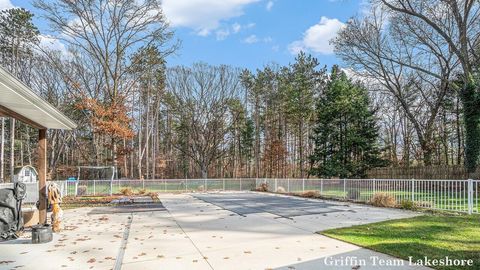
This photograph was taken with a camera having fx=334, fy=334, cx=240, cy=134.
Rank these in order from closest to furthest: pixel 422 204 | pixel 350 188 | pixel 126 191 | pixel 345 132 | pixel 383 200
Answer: pixel 422 204 → pixel 383 200 → pixel 350 188 → pixel 126 191 → pixel 345 132

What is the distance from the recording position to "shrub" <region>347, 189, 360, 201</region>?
1225 cm

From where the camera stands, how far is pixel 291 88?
105 ft

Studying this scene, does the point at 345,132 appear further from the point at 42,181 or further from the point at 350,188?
the point at 42,181

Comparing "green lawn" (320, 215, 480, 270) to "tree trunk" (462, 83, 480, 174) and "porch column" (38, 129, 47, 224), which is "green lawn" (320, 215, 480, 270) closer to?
"porch column" (38, 129, 47, 224)

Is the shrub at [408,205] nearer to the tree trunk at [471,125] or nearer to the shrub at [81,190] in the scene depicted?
the tree trunk at [471,125]

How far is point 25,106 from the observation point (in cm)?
602

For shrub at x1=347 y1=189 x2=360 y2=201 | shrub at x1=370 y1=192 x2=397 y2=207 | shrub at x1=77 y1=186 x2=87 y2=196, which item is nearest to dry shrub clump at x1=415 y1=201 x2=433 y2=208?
shrub at x1=370 y1=192 x2=397 y2=207

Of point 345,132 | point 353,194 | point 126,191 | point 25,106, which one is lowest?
point 126,191

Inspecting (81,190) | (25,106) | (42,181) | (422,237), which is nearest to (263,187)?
(81,190)

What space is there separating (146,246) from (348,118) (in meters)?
26.5

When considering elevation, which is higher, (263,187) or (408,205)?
(408,205)

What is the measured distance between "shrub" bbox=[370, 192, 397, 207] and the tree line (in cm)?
936

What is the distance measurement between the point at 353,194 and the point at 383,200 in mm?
1921

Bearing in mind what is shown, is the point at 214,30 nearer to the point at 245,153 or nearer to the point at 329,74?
the point at 329,74
